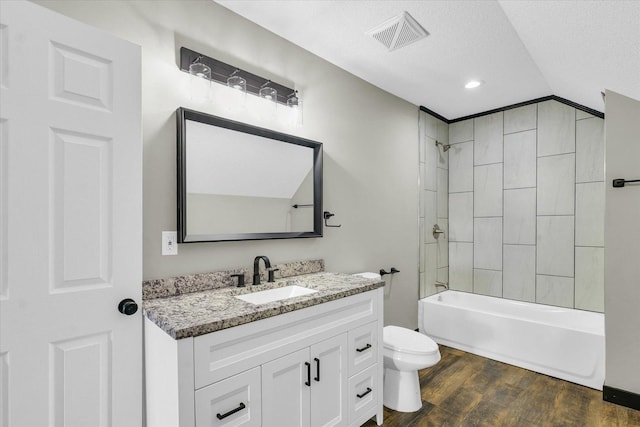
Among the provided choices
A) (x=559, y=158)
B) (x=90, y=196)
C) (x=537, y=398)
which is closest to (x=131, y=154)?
(x=90, y=196)

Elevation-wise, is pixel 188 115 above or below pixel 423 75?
below

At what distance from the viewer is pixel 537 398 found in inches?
92.4

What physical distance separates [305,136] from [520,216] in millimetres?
2476

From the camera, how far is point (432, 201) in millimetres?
3674

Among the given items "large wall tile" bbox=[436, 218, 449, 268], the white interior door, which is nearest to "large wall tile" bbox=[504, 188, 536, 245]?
"large wall tile" bbox=[436, 218, 449, 268]

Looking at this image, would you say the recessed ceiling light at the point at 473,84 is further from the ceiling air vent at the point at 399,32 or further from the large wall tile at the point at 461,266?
the large wall tile at the point at 461,266

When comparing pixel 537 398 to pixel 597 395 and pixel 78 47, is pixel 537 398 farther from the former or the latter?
pixel 78 47

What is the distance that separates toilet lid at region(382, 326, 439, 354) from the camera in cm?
216

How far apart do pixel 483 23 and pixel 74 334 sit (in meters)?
2.61

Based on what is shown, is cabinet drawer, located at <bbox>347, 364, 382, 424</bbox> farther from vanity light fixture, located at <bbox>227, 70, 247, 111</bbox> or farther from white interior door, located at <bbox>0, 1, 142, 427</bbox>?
vanity light fixture, located at <bbox>227, 70, 247, 111</bbox>

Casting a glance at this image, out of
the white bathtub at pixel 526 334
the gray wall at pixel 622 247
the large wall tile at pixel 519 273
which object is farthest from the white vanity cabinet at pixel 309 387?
the large wall tile at pixel 519 273

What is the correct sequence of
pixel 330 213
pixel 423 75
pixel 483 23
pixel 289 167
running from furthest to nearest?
pixel 423 75, pixel 330 213, pixel 289 167, pixel 483 23

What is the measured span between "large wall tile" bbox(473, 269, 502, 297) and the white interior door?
342 centimetres

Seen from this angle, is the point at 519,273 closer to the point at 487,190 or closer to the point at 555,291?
the point at 555,291
